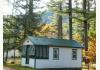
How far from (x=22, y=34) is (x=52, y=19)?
0.32 m

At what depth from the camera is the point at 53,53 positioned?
8.62 feet

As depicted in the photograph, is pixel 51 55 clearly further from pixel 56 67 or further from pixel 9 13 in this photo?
pixel 9 13

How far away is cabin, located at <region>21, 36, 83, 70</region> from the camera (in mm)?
2579

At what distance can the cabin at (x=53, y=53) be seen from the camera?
2579 millimetres

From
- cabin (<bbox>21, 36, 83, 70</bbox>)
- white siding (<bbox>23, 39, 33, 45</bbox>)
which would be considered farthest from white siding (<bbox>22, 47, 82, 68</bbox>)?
white siding (<bbox>23, 39, 33, 45</bbox>)

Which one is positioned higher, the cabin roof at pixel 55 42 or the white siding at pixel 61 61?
the cabin roof at pixel 55 42

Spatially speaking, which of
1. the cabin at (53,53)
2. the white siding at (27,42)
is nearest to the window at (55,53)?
the cabin at (53,53)

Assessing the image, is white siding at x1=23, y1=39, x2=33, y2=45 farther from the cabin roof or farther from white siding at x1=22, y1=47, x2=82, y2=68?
white siding at x1=22, y1=47, x2=82, y2=68

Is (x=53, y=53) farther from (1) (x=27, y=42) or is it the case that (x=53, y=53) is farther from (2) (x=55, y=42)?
(1) (x=27, y=42)

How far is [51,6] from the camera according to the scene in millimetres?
2697

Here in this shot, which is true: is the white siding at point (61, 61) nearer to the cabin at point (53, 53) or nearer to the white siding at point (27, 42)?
the cabin at point (53, 53)

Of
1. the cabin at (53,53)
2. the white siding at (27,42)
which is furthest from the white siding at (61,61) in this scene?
the white siding at (27,42)

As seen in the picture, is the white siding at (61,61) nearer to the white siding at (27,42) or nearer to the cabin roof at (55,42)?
the cabin roof at (55,42)

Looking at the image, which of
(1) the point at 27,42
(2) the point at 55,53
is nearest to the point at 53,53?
(2) the point at 55,53
